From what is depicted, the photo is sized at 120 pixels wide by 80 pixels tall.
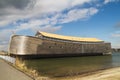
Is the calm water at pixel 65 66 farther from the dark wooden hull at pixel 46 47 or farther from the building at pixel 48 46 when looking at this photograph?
the building at pixel 48 46

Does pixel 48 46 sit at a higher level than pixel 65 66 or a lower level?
higher

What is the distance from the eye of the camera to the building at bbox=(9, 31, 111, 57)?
5359cm

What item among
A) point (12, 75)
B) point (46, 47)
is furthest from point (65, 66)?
point (46, 47)

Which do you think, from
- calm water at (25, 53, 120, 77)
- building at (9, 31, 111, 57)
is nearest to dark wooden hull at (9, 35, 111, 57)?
building at (9, 31, 111, 57)

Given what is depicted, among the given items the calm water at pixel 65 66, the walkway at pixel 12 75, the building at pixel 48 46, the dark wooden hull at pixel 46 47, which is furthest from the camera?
the building at pixel 48 46

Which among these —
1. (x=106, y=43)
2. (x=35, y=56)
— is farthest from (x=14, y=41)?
(x=106, y=43)

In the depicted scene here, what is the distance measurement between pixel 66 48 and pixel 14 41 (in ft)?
65.4

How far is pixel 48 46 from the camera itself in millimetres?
58812

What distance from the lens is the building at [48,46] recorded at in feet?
176

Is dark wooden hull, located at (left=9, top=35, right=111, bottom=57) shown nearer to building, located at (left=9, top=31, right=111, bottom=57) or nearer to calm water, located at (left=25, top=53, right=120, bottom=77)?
building, located at (left=9, top=31, right=111, bottom=57)

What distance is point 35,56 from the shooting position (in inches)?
2164

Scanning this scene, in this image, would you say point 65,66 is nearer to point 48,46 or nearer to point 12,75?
point 12,75

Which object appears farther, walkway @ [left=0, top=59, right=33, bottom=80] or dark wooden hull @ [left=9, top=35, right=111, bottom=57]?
dark wooden hull @ [left=9, top=35, right=111, bottom=57]

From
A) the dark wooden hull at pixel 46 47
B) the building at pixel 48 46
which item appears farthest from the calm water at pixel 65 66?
the building at pixel 48 46
